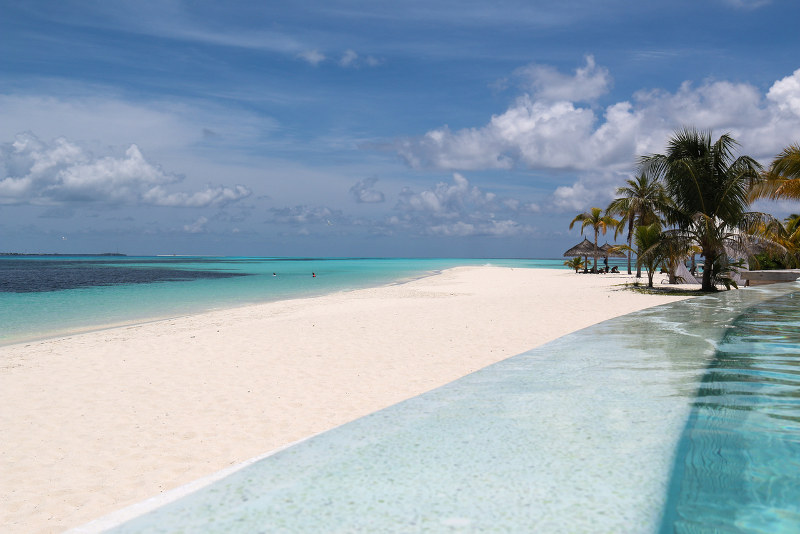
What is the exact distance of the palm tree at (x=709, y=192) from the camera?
16.4 meters

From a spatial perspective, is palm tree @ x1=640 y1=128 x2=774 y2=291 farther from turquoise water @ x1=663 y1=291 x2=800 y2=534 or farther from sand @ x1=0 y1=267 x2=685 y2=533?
turquoise water @ x1=663 y1=291 x2=800 y2=534

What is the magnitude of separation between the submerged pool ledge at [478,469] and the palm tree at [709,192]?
1355 cm

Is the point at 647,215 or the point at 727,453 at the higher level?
the point at 647,215

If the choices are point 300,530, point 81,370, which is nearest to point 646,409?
point 300,530

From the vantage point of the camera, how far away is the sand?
3.74 m

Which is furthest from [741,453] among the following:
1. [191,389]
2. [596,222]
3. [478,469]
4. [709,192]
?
[596,222]

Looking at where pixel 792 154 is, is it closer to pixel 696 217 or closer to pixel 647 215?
pixel 696 217

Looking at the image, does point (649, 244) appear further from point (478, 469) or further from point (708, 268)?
point (478, 469)

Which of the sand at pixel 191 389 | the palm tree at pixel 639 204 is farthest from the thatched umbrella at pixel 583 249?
the sand at pixel 191 389

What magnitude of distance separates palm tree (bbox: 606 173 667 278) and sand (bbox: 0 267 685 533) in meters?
8.09

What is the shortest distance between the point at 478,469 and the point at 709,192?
1720 cm

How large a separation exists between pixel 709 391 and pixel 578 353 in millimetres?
1980

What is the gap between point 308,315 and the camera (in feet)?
45.0

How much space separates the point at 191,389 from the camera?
6.16 m
